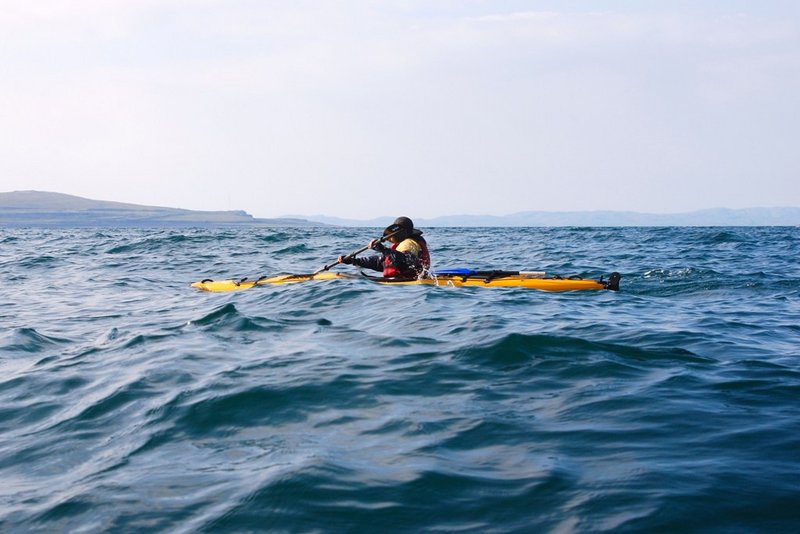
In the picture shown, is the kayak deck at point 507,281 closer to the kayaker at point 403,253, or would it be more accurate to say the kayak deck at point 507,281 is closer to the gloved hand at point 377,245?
the kayaker at point 403,253

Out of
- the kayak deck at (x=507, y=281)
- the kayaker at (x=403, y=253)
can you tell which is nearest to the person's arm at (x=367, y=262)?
the kayaker at (x=403, y=253)

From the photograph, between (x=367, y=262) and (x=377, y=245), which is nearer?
(x=377, y=245)

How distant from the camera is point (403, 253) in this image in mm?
11773

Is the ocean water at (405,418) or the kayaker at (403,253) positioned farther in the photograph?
the kayaker at (403,253)

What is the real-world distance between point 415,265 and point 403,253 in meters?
0.29

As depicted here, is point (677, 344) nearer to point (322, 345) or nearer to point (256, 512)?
point (322, 345)

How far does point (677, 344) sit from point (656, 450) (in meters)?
3.25

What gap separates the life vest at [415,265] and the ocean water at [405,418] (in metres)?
1.99

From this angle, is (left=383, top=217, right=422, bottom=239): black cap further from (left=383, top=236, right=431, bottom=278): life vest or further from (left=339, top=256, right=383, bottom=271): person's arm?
(left=339, top=256, right=383, bottom=271): person's arm

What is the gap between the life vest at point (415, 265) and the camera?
1184 cm

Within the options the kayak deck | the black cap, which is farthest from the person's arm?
the black cap

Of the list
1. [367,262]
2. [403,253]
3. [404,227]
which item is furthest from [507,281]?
[367,262]

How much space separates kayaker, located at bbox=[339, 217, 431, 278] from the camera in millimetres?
11727

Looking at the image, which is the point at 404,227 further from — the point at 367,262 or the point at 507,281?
the point at 507,281
